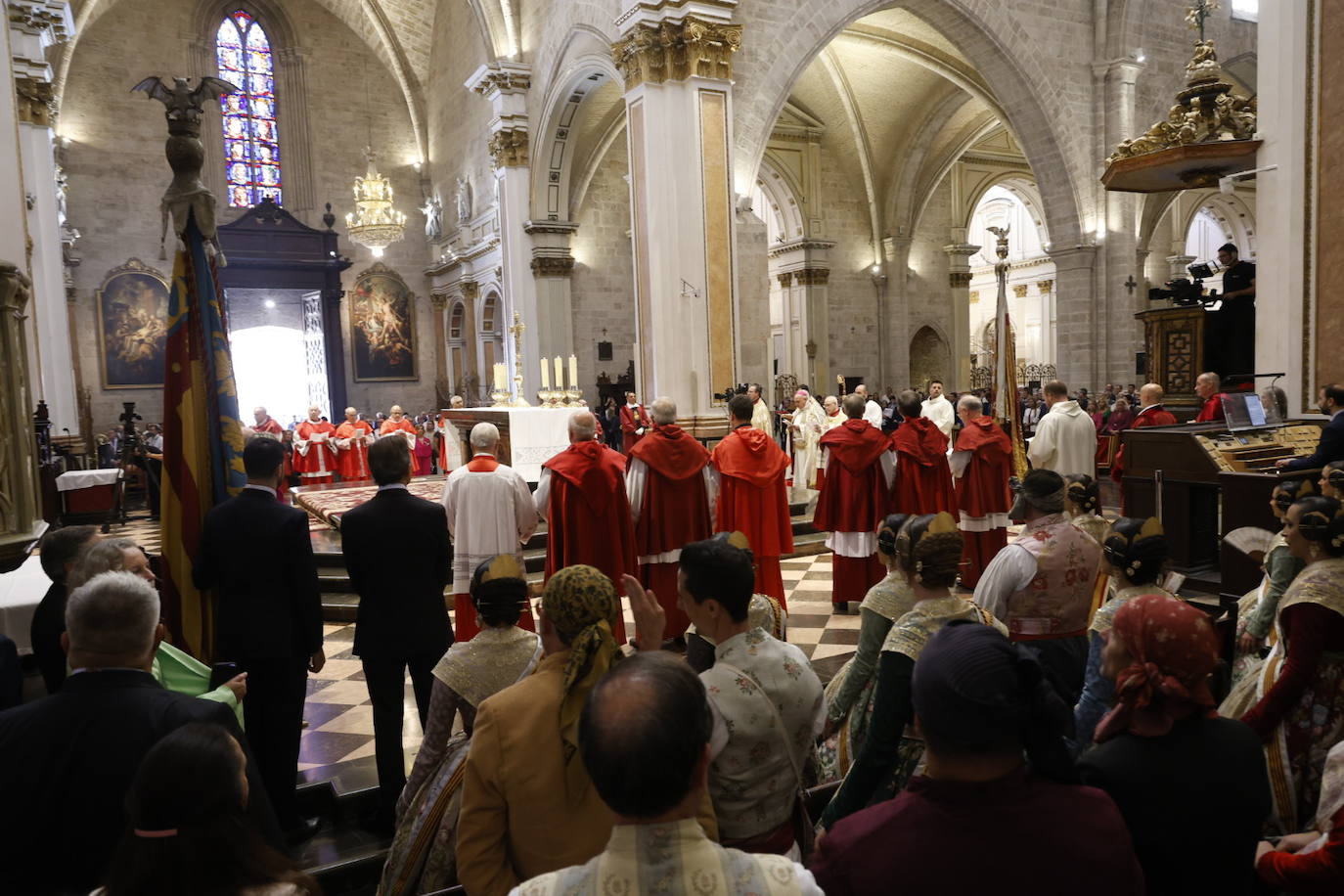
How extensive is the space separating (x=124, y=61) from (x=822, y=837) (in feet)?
79.0

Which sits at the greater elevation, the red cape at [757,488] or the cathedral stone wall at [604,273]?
the cathedral stone wall at [604,273]

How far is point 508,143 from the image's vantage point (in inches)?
671

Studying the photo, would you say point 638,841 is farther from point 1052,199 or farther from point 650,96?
point 1052,199

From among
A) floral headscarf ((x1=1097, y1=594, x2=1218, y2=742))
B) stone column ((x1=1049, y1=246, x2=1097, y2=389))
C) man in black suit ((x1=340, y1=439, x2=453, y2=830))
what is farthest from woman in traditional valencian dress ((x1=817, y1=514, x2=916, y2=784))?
stone column ((x1=1049, y1=246, x2=1097, y2=389))

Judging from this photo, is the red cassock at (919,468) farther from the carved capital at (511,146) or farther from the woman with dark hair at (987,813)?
the carved capital at (511,146)

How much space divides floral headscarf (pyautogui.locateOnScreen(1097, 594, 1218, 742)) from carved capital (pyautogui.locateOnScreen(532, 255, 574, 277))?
16.9 meters

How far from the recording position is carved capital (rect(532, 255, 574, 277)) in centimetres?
1788

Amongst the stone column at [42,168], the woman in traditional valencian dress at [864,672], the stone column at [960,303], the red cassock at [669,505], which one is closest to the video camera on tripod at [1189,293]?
the red cassock at [669,505]

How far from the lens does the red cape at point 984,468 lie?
7.54m

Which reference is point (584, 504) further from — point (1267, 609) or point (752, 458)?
point (1267, 609)

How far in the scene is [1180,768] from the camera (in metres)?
1.76

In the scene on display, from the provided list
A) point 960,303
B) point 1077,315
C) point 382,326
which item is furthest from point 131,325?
point 960,303

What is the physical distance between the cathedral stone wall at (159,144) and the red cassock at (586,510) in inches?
699

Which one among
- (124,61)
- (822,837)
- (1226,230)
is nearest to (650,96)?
(822,837)
